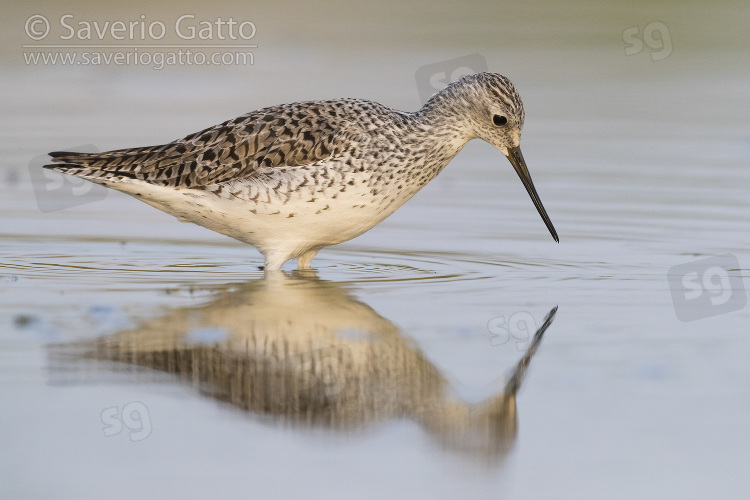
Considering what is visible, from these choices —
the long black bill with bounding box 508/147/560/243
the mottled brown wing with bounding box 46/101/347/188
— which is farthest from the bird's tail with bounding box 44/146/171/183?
the long black bill with bounding box 508/147/560/243

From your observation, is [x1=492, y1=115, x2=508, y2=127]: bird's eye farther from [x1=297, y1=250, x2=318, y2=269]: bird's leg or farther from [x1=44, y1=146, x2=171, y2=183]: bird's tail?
[x1=44, y1=146, x2=171, y2=183]: bird's tail

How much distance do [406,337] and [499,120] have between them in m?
2.93

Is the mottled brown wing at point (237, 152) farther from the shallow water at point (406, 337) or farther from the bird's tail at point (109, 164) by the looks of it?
the shallow water at point (406, 337)

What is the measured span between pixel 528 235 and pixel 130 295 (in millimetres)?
3752

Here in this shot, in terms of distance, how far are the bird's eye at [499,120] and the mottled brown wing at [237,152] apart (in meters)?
1.22

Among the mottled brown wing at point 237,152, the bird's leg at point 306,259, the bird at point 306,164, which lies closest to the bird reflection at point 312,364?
the bird at point 306,164

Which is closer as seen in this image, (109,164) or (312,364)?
A: (312,364)

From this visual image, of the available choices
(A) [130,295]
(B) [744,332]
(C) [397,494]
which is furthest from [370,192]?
(C) [397,494]

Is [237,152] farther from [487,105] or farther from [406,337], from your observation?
[406,337]

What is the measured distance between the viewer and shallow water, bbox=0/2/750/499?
5805 mm

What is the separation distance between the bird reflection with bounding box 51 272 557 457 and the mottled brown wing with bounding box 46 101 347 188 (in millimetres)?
1275

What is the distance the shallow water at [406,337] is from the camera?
580cm

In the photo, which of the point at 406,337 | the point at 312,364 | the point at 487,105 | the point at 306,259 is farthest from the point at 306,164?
the point at 312,364

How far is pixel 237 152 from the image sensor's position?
9.91 m
